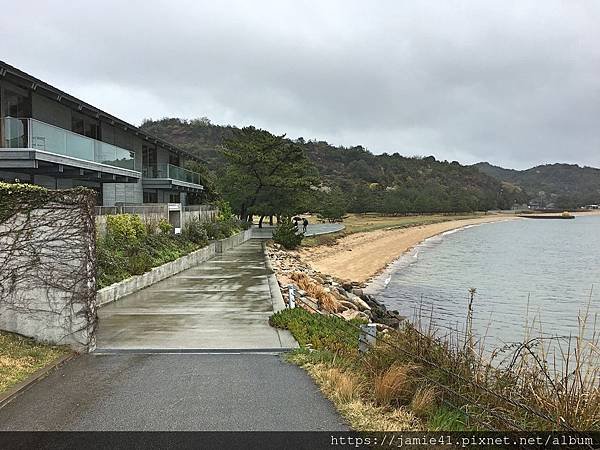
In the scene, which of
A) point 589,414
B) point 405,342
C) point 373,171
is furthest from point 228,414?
point 373,171

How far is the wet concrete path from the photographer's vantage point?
9375 mm

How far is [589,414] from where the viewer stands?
15.9 ft

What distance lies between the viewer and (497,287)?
2898 centimetres

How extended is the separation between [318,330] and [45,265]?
4860 millimetres

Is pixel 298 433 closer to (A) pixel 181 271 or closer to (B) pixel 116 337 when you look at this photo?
(B) pixel 116 337

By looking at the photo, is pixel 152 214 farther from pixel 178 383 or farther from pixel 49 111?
pixel 178 383

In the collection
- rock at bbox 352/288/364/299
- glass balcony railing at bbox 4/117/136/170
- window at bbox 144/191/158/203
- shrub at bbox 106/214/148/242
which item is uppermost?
glass balcony railing at bbox 4/117/136/170

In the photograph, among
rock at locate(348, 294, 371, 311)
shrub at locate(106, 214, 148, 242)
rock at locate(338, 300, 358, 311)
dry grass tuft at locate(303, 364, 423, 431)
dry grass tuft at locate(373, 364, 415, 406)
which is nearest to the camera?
dry grass tuft at locate(303, 364, 423, 431)

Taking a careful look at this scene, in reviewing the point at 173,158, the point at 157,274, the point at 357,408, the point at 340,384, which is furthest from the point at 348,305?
the point at 173,158

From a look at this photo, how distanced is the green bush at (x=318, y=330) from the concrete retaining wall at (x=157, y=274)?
14.5 feet

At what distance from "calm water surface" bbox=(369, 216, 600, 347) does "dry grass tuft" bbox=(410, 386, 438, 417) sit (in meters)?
2.38

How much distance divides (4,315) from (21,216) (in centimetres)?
154

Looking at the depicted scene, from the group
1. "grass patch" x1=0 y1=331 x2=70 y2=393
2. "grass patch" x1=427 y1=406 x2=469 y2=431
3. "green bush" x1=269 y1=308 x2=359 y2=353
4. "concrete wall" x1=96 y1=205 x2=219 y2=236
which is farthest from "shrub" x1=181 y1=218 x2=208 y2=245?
"grass patch" x1=427 y1=406 x2=469 y2=431

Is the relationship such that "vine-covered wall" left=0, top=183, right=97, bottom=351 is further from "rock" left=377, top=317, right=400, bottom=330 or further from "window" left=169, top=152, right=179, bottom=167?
"window" left=169, top=152, right=179, bottom=167
